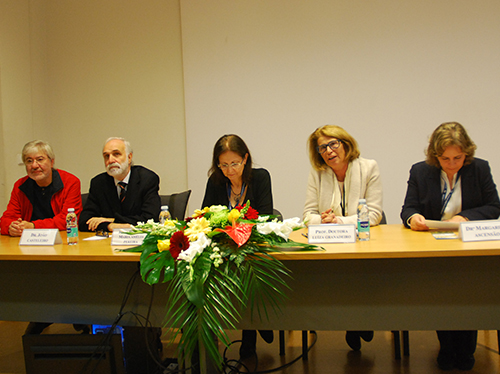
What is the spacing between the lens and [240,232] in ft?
4.65

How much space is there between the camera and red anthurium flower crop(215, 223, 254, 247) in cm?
138

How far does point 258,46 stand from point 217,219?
2508 mm

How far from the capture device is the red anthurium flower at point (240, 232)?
138cm

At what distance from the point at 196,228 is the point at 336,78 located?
8.17 feet

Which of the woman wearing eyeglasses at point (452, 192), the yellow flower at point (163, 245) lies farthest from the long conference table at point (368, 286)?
the woman wearing eyeglasses at point (452, 192)

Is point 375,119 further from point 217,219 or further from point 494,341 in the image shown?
point 217,219

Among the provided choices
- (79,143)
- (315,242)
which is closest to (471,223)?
(315,242)

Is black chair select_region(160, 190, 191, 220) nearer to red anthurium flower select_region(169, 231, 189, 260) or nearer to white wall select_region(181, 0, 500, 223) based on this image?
white wall select_region(181, 0, 500, 223)

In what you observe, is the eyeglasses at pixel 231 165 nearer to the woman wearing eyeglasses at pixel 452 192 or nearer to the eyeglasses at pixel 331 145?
the eyeglasses at pixel 331 145

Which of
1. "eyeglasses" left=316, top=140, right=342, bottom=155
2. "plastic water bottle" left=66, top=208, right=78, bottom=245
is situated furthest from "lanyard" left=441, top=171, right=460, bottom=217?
"plastic water bottle" left=66, top=208, right=78, bottom=245

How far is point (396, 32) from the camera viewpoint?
333 centimetres

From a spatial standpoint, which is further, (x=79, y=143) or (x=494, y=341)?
(x=79, y=143)

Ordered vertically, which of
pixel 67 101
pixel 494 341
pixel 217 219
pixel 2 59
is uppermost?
pixel 2 59

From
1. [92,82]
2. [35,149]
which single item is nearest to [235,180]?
[35,149]
